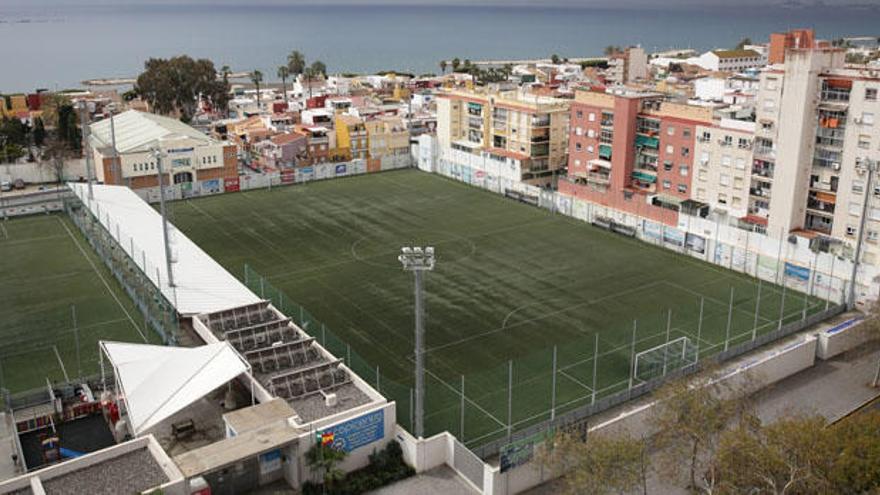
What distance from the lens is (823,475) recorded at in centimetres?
1902

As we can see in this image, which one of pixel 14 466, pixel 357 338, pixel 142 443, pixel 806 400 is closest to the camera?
pixel 142 443

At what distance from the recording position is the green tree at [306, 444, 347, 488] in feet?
77.4

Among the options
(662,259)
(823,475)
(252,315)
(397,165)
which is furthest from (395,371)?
(397,165)

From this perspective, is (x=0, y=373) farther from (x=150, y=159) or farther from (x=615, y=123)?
(x=615, y=123)

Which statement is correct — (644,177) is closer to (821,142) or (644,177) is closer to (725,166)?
(725,166)

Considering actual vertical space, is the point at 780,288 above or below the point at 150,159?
below

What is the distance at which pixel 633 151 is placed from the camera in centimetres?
5628

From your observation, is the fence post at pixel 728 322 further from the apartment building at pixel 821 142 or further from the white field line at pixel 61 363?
the white field line at pixel 61 363

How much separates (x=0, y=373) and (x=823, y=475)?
2929 centimetres

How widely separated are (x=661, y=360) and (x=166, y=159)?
42980 millimetres

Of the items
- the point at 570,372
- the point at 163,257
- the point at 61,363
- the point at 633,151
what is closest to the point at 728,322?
the point at 570,372

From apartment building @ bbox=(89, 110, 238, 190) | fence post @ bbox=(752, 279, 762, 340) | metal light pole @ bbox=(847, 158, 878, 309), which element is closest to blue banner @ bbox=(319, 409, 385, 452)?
fence post @ bbox=(752, 279, 762, 340)

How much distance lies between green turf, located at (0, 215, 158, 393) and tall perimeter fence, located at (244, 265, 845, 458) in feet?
26.9

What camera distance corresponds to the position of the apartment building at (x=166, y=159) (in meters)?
59.8
